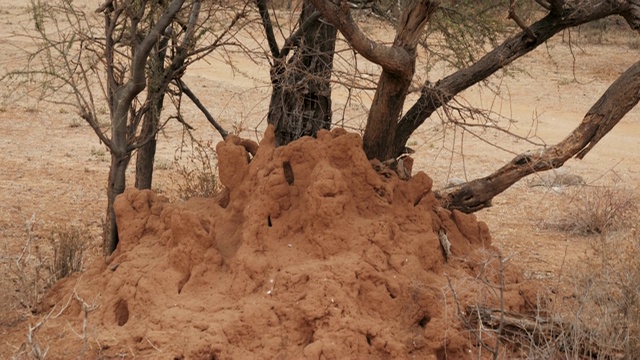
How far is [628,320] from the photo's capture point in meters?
4.66

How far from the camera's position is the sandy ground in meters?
8.27

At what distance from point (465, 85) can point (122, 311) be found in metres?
2.86

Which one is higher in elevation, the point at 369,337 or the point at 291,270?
the point at 291,270

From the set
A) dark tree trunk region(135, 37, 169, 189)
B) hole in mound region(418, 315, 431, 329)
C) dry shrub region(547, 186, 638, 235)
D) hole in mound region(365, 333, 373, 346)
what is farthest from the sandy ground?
hole in mound region(365, 333, 373, 346)

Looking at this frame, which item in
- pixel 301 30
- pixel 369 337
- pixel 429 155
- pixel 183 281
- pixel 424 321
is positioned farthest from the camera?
pixel 429 155

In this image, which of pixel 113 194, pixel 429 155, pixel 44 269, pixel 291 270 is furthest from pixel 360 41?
pixel 429 155

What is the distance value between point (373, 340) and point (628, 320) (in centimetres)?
137

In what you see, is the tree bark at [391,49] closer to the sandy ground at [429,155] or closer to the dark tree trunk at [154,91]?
the sandy ground at [429,155]

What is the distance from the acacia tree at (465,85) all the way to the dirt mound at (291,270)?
0.54 meters

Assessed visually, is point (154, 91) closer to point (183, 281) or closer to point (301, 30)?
point (301, 30)

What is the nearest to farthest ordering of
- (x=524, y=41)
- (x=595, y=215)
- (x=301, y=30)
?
(x=524, y=41) < (x=301, y=30) < (x=595, y=215)

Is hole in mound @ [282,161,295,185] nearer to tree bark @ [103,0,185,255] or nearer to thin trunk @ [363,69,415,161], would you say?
thin trunk @ [363,69,415,161]

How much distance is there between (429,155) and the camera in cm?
1338

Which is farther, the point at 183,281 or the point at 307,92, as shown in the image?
the point at 307,92
